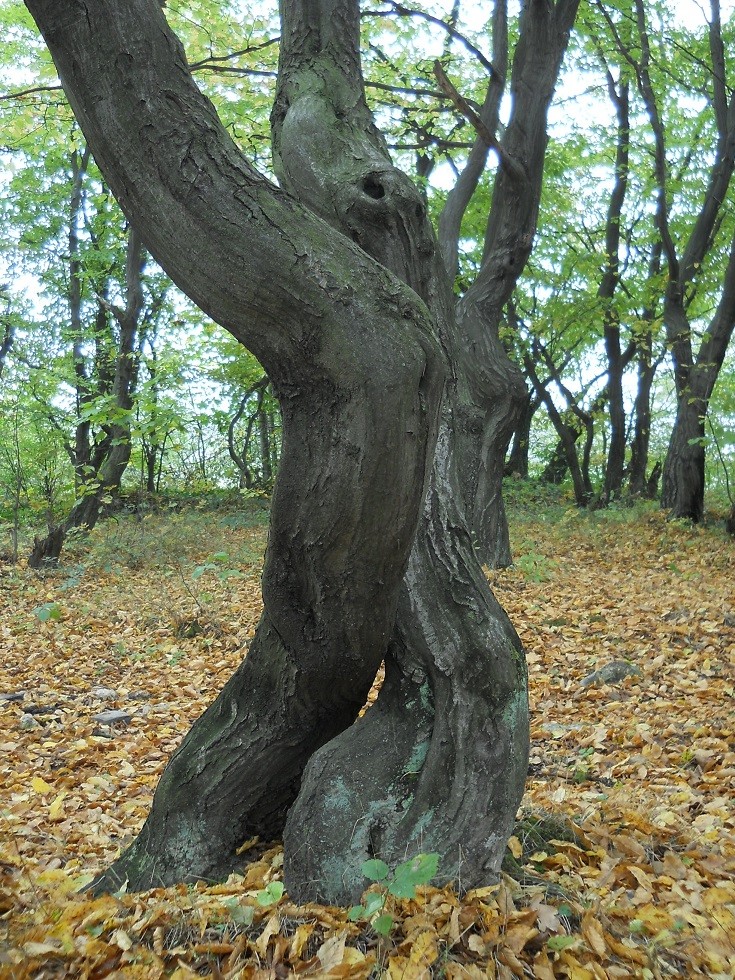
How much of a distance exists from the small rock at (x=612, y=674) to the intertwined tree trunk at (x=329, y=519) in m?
2.97

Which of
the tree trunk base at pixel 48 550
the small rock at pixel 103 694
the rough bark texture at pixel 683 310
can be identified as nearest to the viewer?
the small rock at pixel 103 694

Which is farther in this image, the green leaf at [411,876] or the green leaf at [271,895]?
the green leaf at [271,895]

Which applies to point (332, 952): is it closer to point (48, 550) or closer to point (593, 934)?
point (593, 934)

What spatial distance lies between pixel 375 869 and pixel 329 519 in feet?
3.87

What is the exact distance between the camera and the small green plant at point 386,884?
2412 mm

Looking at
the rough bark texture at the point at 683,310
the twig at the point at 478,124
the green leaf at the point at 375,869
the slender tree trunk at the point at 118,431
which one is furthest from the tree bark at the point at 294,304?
the rough bark texture at the point at 683,310

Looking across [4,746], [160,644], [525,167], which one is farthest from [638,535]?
[4,746]

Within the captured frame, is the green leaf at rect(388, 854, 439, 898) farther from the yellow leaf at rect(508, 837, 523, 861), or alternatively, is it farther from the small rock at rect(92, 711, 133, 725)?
the small rock at rect(92, 711, 133, 725)

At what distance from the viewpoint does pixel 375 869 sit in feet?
8.54

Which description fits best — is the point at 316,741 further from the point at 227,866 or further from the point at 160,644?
the point at 160,644

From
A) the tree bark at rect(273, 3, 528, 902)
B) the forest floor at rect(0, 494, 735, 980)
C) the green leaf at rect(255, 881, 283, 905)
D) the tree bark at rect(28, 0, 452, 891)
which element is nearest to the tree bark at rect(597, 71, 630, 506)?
the forest floor at rect(0, 494, 735, 980)

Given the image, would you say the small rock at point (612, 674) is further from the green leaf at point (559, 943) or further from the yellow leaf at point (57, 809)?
the yellow leaf at point (57, 809)

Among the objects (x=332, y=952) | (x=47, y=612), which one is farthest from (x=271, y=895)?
(x=47, y=612)

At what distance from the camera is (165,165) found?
263 cm
